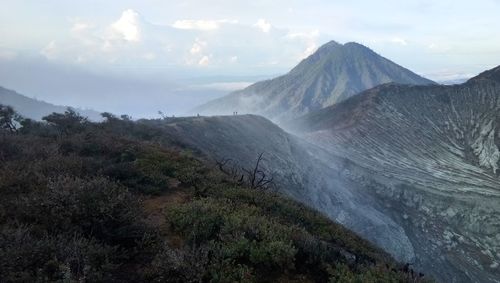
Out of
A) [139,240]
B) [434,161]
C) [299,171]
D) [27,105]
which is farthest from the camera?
[27,105]

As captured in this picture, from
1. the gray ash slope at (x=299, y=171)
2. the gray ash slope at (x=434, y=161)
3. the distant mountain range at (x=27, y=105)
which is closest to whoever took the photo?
the gray ash slope at (x=299, y=171)

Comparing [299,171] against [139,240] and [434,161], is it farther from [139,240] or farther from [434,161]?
[139,240]

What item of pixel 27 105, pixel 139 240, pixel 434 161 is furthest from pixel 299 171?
pixel 27 105

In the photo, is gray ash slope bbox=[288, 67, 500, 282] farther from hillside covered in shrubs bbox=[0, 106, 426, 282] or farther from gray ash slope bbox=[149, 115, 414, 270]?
hillside covered in shrubs bbox=[0, 106, 426, 282]

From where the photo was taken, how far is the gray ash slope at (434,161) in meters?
47.1

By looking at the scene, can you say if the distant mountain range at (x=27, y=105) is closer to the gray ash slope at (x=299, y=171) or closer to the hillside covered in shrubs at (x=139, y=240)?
the gray ash slope at (x=299, y=171)

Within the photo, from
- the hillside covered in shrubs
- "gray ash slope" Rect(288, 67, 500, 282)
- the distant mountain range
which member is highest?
the distant mountain range

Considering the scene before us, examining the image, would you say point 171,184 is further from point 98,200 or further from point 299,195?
point 299,195

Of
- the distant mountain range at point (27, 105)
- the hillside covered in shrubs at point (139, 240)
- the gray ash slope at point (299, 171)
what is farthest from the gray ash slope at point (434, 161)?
the distant mountain range at point (27, 105)

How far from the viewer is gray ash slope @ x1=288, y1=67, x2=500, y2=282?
47.1m

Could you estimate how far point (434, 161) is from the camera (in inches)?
2788

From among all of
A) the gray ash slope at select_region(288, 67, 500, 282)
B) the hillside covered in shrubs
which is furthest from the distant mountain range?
the hillside covered in shrubs

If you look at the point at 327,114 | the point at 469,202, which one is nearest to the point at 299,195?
the point at 469,202

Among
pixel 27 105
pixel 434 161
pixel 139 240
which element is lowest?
pixel 434 161
